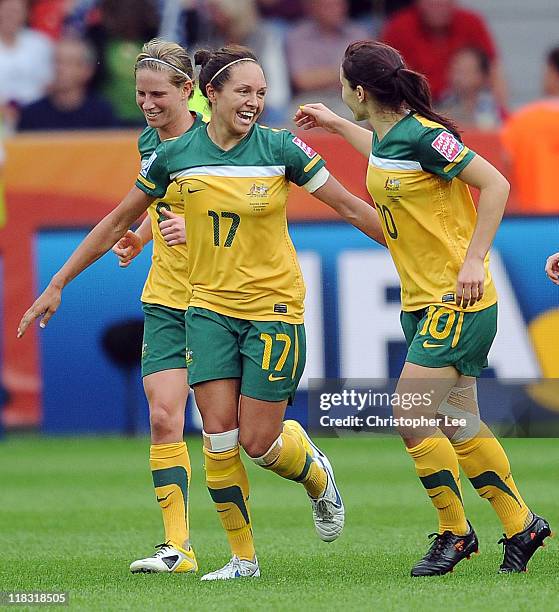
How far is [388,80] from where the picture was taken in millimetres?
5551

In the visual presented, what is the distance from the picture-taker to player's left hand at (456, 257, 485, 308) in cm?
531

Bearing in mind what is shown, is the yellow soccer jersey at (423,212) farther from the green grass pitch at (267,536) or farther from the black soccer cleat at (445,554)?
the green grass pitch at (267,536)

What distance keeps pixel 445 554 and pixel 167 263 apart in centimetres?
177

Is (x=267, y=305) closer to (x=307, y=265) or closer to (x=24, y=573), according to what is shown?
(x=24, y=573)

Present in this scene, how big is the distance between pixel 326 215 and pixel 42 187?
7.92 feet

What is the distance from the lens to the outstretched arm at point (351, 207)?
18.7ft

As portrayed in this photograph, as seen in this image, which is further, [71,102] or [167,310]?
[71,102]

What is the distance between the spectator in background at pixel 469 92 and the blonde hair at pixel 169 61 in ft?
23.0

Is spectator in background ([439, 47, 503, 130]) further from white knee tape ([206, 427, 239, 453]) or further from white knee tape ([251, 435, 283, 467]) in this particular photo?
white knee tape ([206, 427, 239, 453])

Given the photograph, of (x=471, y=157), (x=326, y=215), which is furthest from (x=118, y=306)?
(x=471, y=157)

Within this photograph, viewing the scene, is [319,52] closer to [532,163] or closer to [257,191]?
[532,163]

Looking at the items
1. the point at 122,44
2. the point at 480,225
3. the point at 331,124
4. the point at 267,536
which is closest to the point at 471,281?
the point at 480,225

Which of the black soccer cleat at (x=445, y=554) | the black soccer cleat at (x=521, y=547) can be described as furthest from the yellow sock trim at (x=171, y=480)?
the black soccer cleat at (x=521, y=547)

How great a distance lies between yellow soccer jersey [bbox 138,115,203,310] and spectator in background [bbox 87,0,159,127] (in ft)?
22.3
